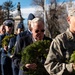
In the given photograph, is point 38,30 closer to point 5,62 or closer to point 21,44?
point 21,44

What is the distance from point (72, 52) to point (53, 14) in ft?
186

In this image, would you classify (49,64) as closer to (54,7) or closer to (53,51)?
(53,51)

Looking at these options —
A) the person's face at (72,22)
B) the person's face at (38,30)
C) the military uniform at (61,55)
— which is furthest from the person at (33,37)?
the person's face at (72,22)

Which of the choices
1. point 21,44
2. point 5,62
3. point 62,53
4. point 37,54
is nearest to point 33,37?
point 21,44

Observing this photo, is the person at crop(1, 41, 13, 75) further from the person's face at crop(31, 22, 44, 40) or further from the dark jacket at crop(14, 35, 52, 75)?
the person's face at crop(31, 22, 44, 40)

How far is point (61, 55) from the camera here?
4137mm

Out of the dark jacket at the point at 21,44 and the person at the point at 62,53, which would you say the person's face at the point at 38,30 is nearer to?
the dark jacket at the point at 21,44

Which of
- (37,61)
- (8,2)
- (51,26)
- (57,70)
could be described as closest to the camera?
(57,70)

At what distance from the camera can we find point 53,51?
415cm

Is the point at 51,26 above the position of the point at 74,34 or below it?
below

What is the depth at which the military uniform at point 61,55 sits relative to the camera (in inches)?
161

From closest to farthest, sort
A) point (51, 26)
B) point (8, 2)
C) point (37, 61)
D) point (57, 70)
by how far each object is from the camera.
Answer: point (57, 70)
point (37, 61)
point (51, 26)
point (8, 2)

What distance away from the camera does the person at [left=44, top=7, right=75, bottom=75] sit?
4082 mm

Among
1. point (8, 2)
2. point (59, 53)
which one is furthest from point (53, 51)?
point (8, 2)
